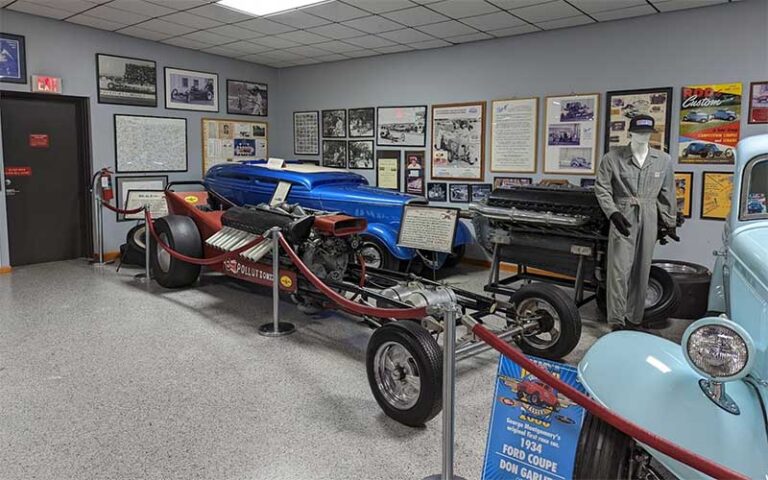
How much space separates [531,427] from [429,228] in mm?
2942

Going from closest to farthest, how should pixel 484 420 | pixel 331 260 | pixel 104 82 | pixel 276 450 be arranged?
pixel 276 450, pixel 484 420, pixel 331 260, pixel 104 82

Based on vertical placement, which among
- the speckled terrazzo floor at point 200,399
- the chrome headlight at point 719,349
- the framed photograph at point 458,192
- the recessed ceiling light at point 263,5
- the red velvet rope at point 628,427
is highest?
the recessed ceiling light at point 263,5

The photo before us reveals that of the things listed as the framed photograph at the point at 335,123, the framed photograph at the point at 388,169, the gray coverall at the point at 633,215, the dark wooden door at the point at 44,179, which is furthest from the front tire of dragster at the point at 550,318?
the dark wooden door at the point at 44,179

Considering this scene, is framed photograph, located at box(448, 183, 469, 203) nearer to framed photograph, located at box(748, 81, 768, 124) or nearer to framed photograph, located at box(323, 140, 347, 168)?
framed photograph, located at box(323, 140, 347, 168)

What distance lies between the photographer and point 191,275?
18.6ft

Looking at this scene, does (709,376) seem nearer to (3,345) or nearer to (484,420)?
(484,420)

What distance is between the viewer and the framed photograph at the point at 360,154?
27.1ft

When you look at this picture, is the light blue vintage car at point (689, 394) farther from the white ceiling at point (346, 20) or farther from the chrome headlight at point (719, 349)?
the white ceiling at point (346, 20)

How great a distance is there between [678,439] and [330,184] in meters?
5.32

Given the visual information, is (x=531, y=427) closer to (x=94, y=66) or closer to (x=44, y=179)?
(x=44, y=179)

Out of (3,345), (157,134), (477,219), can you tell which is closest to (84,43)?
(157,134)

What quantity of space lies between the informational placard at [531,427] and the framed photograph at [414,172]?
18.8ft

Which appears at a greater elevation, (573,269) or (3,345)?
(573,269)

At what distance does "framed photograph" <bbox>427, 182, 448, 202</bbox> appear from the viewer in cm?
754
